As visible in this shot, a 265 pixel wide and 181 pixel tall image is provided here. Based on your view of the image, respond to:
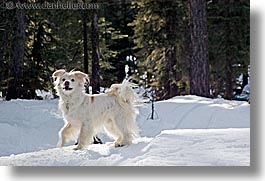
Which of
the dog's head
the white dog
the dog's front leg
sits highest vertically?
the dog's head

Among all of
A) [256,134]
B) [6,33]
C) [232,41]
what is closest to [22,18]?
[6,33]

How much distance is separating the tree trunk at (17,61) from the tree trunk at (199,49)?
97 centimetres

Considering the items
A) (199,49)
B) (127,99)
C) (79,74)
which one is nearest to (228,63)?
(199,49)

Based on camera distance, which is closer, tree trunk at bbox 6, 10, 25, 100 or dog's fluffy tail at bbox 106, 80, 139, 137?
dog's fluffy tail at bbox 106, 80, 139, 137

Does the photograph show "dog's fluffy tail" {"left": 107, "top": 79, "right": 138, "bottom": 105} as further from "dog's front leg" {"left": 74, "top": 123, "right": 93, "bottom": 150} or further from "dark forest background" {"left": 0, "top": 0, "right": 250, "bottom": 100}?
"dog's front leg" {"left": 74, "top": 123, "right": 93, "bottom": 150}

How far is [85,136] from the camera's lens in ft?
7.79

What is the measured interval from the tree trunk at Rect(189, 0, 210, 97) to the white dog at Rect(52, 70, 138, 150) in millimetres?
535

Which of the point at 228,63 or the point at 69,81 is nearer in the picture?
the point at 69,81

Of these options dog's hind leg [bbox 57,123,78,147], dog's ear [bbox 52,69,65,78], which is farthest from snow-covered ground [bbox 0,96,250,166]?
dog's ear [bbox 52,69,65,78]

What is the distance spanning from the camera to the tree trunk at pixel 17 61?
2518 mm

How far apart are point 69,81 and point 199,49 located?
99cm

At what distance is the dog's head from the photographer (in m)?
2.32

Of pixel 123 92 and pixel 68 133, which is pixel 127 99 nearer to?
pixel 123 92

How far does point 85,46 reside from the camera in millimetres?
2537
